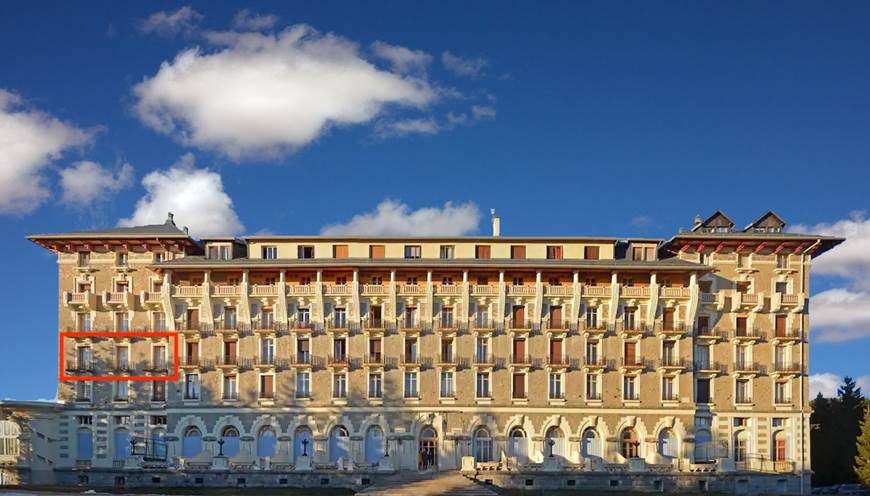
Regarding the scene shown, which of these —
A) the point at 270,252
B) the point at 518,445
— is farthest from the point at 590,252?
the point at 270,252

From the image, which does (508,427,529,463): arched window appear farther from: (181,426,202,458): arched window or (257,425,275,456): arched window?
(181,426,202,458): arched window

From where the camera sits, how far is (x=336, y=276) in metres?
68.1

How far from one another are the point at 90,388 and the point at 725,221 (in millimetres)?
51943

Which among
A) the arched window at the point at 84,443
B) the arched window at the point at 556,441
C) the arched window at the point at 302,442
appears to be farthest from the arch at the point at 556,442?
the arched window at the point at 84,443

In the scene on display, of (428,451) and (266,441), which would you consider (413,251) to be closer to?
(428,451)

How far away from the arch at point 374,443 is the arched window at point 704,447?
24054 mm

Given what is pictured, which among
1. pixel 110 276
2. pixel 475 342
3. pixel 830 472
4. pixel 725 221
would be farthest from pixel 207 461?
pixel 830 472

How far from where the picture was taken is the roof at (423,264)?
66312 mm

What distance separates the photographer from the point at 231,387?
2648 inches

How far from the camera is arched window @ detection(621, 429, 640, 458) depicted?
66.9 metres

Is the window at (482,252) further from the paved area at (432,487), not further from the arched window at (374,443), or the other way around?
the paved area at (432,487)

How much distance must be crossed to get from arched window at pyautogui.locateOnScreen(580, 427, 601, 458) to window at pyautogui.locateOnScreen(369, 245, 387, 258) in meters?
20.7

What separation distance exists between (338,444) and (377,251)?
15.1 meters

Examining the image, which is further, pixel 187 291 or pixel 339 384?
pixel 187 291
